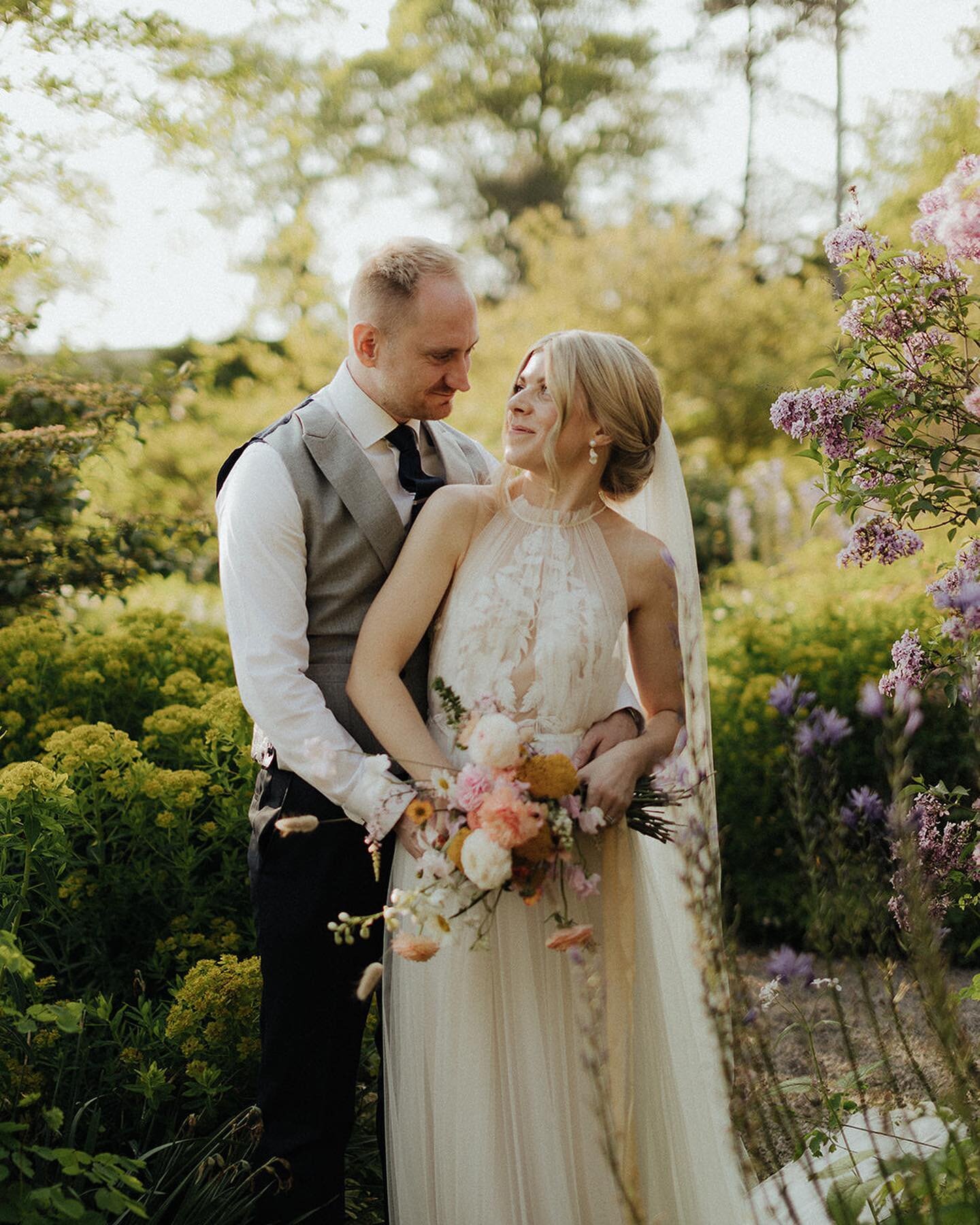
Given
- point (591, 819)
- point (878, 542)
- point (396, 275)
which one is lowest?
point (591, 819)

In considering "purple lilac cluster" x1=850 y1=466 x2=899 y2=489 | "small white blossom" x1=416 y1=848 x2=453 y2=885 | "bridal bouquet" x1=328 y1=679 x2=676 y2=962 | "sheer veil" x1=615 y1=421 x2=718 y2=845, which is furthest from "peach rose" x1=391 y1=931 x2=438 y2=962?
"purple lilac cluster" x1=850 y1=466 x2=899 y2=489

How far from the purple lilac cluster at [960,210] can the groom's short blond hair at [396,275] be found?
3.52 ft

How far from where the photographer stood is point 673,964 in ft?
9.23

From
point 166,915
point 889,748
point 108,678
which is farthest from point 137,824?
point 889,748

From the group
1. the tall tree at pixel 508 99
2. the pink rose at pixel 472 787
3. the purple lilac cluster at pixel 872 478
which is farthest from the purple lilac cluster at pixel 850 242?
the tall tree at pixel 508 99

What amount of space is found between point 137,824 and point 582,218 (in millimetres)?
18223

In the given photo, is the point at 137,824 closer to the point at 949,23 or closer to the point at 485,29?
the point at 949,23

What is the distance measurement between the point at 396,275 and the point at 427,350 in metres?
0.19

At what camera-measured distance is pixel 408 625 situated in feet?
8.43

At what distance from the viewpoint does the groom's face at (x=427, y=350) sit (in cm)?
276

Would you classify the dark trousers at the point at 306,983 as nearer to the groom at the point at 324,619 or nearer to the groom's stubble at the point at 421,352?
the groom at the point at 324,619

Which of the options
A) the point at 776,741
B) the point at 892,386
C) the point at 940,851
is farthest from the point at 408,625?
the point at 776,741

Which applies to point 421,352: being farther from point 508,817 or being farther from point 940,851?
point 940,851

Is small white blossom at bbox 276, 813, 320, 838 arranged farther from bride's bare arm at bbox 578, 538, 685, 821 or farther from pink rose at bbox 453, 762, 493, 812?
bride's bare arm at bbox 578, 538, 685, 821
